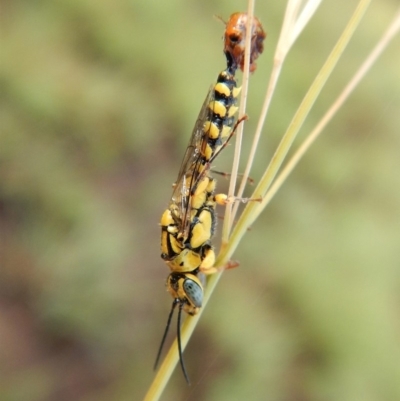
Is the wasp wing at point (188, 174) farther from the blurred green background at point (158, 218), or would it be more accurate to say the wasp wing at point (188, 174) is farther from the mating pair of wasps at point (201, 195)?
the blurred green background at point (158, 218)

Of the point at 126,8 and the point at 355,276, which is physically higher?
the point at 126,8

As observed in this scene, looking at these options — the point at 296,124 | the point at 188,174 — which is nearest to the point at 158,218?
the point at 188,174

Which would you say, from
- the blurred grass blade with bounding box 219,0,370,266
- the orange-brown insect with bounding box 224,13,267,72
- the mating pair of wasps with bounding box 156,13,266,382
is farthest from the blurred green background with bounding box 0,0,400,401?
the blurred grass blade with bounding box 219,0,370,266

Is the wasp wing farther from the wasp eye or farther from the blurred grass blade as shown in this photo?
the blurred grass blade

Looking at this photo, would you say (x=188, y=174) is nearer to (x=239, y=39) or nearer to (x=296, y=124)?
(x=239, y=39)

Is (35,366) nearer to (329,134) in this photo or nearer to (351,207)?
(351,207)

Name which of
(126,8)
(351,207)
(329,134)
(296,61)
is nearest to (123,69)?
(126,8)

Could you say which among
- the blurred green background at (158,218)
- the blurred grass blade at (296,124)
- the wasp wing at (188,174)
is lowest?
the blurred green background at (158,218)

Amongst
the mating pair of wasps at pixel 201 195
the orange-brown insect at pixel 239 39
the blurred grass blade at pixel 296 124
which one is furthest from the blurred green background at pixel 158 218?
the blurred grass blade at pixel 296 124
